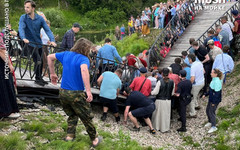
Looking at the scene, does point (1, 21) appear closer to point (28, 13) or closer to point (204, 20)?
point (204, 20)

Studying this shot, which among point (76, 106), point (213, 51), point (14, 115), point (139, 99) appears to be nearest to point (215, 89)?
point (139, 99)

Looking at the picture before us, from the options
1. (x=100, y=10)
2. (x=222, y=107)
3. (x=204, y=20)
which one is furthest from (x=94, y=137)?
(x=100, y=10)

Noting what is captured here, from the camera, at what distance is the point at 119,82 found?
711 centimetres

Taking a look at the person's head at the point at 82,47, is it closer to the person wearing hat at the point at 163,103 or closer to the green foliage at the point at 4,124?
the green foliage at the point at 4,124

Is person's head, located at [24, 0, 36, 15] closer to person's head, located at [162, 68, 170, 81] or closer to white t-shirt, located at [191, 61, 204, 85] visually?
person's head, located at [162, 68, 170, 81]

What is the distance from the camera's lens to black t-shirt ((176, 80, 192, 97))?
24.3 ft

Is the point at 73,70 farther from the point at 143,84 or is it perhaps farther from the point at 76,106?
the point at 143,84

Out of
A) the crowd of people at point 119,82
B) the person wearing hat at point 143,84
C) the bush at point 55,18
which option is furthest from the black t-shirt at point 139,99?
the bush at point 55,18

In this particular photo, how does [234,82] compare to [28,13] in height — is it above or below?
below

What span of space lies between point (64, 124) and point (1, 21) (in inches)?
1209

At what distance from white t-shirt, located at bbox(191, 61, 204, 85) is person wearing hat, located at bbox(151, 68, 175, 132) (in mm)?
861

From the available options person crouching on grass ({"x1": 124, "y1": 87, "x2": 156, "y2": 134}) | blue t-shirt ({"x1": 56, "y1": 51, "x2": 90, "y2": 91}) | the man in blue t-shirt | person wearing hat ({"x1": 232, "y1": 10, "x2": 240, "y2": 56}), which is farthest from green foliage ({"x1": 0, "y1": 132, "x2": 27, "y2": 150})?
person wearing hat ({"x1": 232, "y1": 10, "x2": 240, "y2": 56})

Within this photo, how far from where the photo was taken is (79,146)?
4.62m

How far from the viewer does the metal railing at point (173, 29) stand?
41.4 ft
